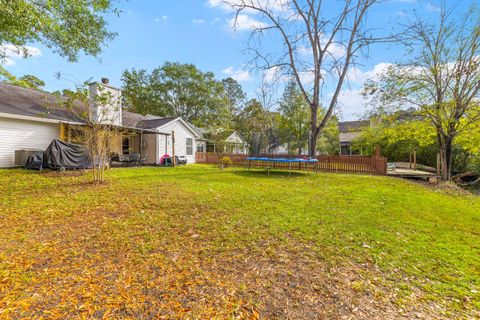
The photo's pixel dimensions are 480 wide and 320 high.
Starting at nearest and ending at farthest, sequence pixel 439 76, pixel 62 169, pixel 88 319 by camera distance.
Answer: pixel 88 319
pixel 62 169
pixel 439 76

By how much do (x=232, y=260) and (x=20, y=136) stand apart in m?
12.9

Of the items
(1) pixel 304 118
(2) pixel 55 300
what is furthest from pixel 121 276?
(1) pixel 304 118

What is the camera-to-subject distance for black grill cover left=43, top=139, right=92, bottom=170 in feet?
31.5

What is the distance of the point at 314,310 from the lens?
2.04 meters

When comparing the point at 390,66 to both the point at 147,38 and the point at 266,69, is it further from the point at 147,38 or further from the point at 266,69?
the point at 147,38

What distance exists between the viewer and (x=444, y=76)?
35.2 feet

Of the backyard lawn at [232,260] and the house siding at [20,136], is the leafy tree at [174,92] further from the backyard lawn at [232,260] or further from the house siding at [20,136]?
the backyard lawn at [232,260]

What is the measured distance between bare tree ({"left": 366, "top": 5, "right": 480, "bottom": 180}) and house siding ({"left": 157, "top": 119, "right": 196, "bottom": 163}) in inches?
575

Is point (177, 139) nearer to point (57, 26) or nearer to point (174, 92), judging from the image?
point (57, 26)

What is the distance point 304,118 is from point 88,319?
28.2 metres

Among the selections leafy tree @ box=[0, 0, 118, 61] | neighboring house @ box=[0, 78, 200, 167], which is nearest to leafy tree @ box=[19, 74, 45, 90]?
neighboring house @ box=[0, 78, 200, 167]

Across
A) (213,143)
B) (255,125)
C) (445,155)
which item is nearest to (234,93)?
(255,125)

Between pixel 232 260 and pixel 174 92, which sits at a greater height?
pixel 174 92

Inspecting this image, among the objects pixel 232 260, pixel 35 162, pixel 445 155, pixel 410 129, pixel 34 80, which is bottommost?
pixel 232 260
